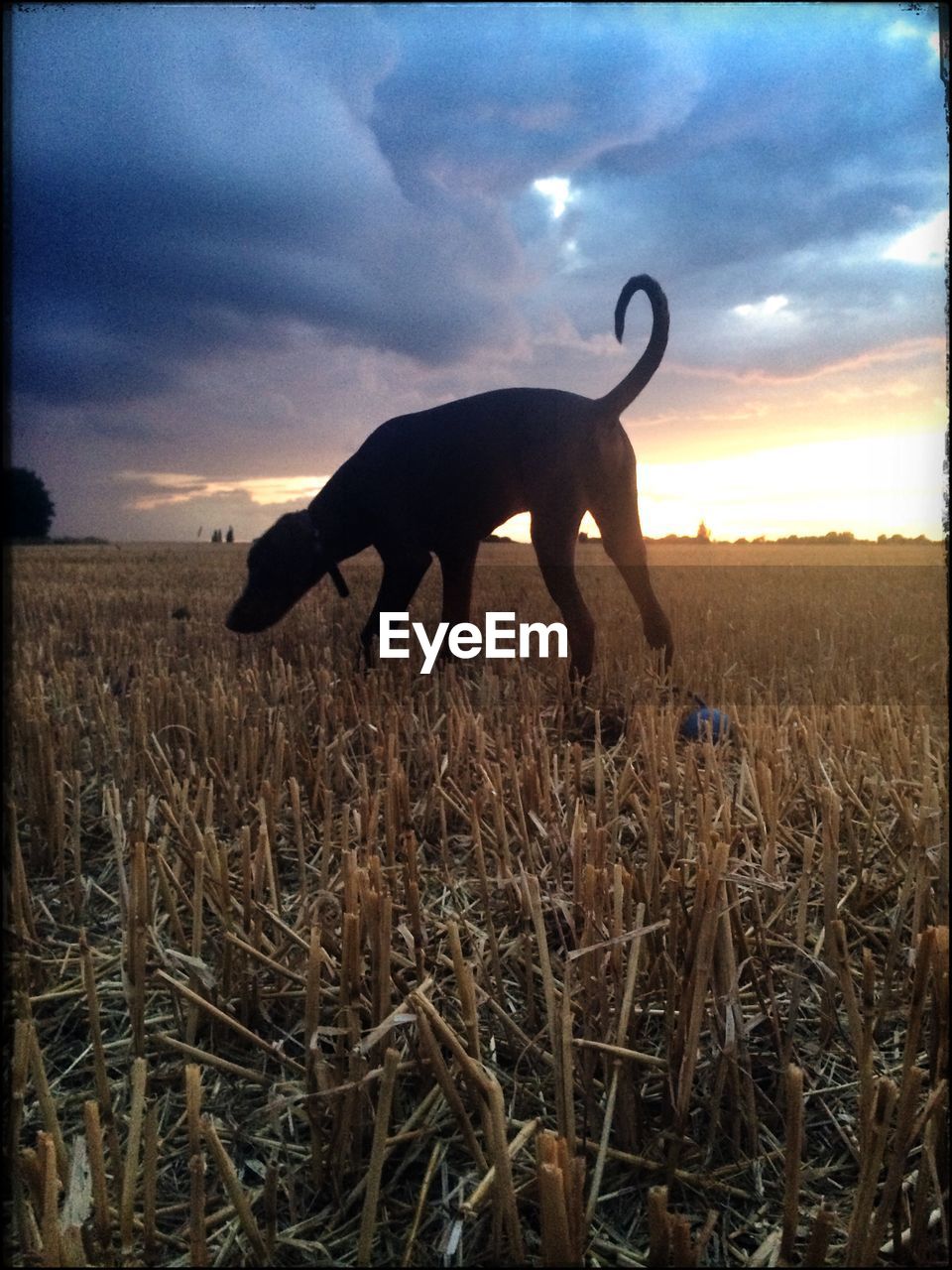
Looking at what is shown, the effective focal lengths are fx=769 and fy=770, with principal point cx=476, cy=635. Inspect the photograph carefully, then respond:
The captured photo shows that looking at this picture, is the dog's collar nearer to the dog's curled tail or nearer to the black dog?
the black dog

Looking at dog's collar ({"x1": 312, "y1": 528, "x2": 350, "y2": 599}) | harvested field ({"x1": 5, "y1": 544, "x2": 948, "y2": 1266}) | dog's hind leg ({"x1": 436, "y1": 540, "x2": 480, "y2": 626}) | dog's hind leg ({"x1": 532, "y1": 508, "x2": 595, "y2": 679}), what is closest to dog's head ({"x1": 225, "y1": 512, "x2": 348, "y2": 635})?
dog's collar ({"x1": 312, "y1": 528, "x2": 350, "y2": 599})

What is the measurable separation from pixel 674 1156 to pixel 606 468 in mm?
2140

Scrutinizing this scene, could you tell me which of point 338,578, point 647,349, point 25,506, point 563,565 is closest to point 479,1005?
point 25,506

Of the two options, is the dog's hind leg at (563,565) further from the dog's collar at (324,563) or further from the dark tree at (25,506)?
the dark tree at (25,506)

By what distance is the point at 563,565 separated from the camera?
103 inches

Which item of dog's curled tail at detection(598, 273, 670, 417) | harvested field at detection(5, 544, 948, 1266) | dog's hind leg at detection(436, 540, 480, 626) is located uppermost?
dog's curled tail at detection(598, 273, 670, 417)

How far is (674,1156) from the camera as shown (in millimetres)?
822

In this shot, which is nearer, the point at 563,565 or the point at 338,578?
the point at 563,565

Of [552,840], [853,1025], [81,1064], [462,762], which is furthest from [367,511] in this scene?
[853,1025]

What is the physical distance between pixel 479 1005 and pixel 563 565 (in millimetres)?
1742

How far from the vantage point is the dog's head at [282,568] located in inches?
133

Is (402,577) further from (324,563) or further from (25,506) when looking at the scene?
(25,506)

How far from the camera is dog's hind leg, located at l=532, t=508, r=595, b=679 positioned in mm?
2627

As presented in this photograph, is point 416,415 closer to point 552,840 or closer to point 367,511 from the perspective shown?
point 367,511
